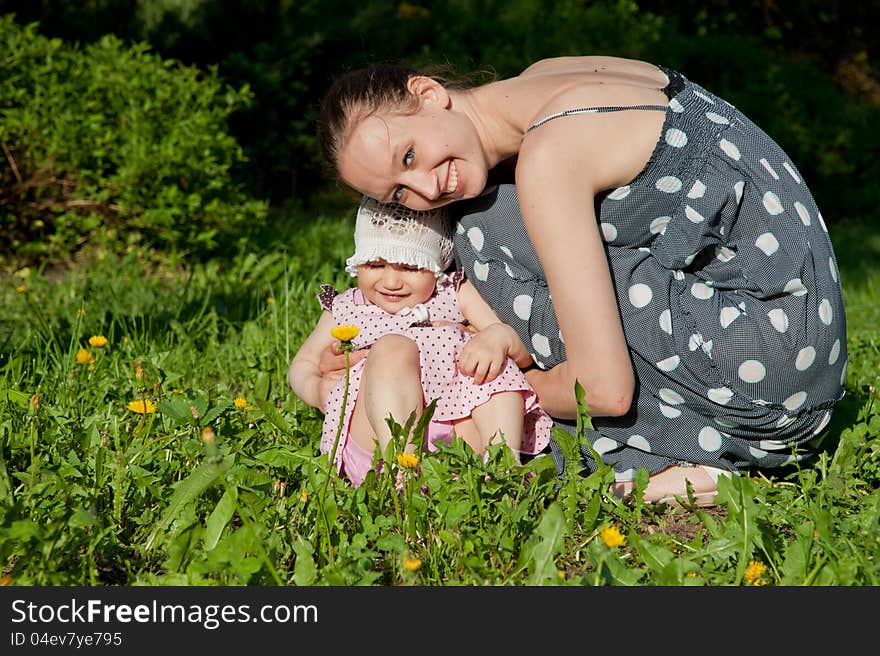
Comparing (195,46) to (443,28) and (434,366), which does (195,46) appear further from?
(434,366)

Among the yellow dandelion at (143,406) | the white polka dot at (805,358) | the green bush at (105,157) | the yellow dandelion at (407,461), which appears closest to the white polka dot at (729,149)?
the white polka dot at (805,358)

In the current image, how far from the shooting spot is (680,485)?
7.28ft

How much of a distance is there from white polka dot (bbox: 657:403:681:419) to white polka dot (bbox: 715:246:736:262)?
0.36 metres

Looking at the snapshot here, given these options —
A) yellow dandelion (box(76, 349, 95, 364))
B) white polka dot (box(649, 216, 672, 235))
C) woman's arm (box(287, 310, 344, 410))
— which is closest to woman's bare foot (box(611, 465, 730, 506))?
white polka dot (box(649, 216, 672, 235))

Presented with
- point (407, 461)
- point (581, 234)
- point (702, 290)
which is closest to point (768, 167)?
point (702, 290)

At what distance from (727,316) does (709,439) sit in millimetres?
304

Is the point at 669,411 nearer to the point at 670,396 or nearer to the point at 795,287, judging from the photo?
the point at 670,396

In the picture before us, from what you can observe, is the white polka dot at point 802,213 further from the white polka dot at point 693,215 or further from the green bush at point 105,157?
the green bush at point 105,157

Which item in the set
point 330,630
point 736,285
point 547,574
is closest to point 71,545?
point 330,630

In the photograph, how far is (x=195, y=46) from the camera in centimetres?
604

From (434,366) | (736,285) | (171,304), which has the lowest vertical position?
(171,304)

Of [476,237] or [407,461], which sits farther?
[476,237]

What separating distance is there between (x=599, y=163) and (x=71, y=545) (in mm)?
1293

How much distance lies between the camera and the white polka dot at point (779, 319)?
210 cm
